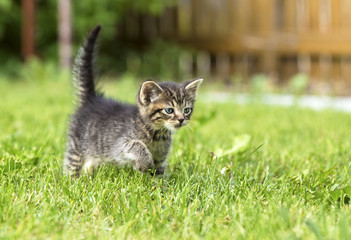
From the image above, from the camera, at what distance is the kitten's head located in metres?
3.71

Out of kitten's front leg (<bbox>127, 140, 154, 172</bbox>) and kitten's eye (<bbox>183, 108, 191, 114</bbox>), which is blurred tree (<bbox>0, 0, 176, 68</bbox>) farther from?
kitten's front leg (<bbox>127, 140, 154, 172</bbox>)

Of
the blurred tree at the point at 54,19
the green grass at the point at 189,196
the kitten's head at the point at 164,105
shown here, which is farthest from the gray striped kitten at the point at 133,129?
the blurred tree at the point at 54,19

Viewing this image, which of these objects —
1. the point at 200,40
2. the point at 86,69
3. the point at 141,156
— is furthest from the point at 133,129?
the point at 200,40

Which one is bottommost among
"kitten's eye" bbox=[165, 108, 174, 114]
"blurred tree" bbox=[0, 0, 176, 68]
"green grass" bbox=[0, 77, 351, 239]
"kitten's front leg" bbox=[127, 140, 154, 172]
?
"green grass" bbox=[0, 77, 351, 239]

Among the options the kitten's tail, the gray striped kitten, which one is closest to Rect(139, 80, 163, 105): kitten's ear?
the gray striped kitten

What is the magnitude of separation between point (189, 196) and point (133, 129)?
90 centimetres

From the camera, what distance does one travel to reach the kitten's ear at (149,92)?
3749 mm

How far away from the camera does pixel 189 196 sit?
3145 millimetres

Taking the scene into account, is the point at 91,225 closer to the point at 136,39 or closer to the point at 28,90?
the point at 28,90

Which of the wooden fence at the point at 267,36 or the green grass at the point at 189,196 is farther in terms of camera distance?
the wooden fence at the point at 267,36

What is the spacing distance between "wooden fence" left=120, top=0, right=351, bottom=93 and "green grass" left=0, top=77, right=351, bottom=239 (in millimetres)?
6747

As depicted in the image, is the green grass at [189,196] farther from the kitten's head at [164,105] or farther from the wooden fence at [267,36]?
the wooden fence at [267,36]

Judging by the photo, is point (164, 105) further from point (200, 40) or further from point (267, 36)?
point (200, 40)

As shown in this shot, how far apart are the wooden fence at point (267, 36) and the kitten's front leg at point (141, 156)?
27.5ft
